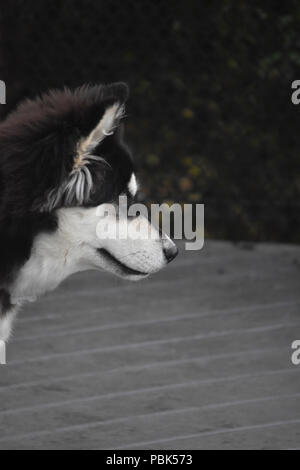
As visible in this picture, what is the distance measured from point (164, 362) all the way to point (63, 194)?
1.14m

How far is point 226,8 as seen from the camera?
570 centimetres

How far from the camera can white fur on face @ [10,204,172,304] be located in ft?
9.86

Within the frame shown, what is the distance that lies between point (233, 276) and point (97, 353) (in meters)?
1.31

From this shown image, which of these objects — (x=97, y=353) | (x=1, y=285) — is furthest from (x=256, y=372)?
(x=1, y=285)

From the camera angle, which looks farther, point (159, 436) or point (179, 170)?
point (179, 170)

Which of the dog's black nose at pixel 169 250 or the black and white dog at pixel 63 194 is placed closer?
the black and white dog at pixel 63 194

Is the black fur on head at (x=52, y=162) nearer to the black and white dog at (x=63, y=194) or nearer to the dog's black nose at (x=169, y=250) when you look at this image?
the black and white dog at (x=63, y=194)

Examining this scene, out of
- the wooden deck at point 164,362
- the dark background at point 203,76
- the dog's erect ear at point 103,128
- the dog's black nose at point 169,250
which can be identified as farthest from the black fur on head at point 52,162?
the dark background at point 203,76

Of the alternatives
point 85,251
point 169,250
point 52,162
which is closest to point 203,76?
point 169,250

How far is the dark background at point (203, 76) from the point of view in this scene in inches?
227

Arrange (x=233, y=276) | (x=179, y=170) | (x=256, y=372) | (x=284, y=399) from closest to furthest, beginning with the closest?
1. (x=284, y=399)
2. (x=256, y=372)
3. (x=233, y=276)
4. (x=179, y=170)

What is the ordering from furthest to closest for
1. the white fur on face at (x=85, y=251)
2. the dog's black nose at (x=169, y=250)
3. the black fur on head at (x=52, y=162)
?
the dog's black nose at (x=169, y=250) < the white fur on face at (x=85, y=251) < the black fur on head at (x=52, y=162)

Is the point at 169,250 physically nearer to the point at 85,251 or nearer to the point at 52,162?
the point at 85,251

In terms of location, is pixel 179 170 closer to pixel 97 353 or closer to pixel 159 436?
pixel 97 353
